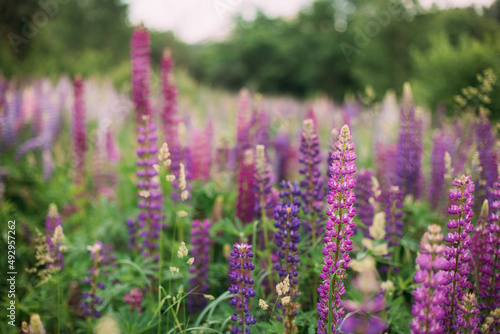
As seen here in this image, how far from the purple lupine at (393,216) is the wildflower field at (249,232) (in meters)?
0.01

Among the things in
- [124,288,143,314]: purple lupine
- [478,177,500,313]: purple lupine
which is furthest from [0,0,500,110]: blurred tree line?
[478,177,500,313]: purple lupine

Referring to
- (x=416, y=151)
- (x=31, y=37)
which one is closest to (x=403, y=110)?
(x=416, y=151)

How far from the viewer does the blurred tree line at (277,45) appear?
1395 centimetres

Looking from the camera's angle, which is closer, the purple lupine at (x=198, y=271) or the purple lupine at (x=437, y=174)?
the purple lupine at (x=198, y=271)

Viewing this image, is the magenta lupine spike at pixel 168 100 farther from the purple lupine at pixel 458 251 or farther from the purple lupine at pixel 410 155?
the purple lupine at pixel 458 251

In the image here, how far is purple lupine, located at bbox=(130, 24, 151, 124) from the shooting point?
3.34 metres

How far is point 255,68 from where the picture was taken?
85.1 ft

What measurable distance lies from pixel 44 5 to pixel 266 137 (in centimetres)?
1059

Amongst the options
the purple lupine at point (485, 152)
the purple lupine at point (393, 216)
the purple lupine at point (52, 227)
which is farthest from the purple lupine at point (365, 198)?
the purple lupine at point (52, 227)

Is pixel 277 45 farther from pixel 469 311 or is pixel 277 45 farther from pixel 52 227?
pixel 469 311

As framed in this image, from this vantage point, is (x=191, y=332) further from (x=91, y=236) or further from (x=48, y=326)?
(x=91, y=236)

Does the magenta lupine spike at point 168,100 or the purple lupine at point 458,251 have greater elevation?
the magenta lupine spike at point 168,100

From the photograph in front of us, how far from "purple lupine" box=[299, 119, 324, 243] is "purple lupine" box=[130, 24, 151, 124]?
1682 mm

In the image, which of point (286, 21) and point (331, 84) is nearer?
point (331, 84)
